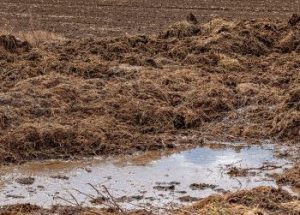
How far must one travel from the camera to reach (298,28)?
18.4 m

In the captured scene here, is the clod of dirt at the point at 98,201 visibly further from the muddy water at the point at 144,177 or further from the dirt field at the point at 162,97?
the dirt field at the point at 162,97

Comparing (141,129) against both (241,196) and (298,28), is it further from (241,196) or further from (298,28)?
(298,28)

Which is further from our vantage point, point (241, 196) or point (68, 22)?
point (68, 22)

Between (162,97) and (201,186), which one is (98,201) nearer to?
(201,186)

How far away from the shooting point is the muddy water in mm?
8945

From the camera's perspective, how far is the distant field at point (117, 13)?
80.9ft

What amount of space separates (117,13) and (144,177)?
19335 millimetres

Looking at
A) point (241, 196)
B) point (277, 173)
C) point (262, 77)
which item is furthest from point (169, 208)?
point (262, 77)

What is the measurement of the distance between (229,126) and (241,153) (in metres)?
1.28

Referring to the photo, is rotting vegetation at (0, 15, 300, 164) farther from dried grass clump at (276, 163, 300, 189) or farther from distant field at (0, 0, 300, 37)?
distant field at (0, 0, 300, 37)

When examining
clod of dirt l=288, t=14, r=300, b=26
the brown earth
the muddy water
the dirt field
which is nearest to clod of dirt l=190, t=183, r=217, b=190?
the muddy water

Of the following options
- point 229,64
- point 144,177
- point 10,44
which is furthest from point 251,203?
point 10,44

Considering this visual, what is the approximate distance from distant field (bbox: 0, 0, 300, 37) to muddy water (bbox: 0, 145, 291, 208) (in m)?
12.9

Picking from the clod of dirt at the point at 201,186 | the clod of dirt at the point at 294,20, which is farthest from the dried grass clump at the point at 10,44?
the clod of dirt at the point at 201,186
